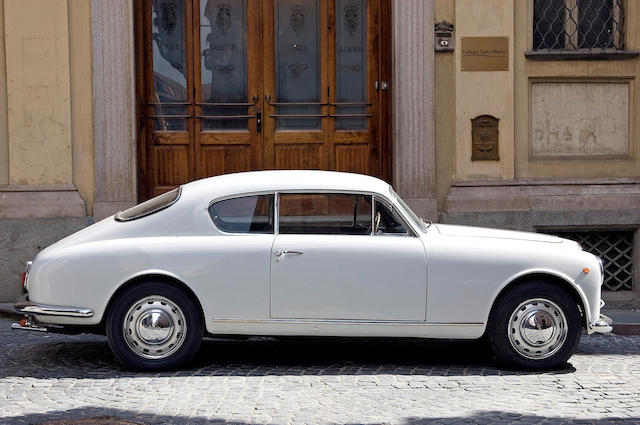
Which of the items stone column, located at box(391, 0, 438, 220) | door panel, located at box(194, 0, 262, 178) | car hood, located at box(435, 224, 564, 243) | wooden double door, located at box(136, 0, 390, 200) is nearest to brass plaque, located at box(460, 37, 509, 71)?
stone column, located at box(391, 0, 438, 220)

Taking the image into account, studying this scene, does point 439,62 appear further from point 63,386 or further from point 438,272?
point 63,386

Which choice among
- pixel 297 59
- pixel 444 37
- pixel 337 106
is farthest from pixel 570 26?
pixel 297 59

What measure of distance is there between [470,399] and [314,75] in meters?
6.18

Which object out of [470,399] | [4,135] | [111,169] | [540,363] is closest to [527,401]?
[470,399]

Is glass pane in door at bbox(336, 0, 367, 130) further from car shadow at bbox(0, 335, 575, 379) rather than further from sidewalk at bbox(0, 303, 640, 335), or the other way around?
car shadow at bbox(0, 335, 575, 379)

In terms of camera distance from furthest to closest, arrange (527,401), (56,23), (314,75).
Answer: (314,75) → (56,23) → (527,401)

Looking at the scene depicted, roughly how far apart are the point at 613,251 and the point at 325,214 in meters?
5.35

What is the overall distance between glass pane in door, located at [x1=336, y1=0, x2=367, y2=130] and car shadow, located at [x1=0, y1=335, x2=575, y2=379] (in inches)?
149

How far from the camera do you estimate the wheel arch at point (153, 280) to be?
7.41 metres

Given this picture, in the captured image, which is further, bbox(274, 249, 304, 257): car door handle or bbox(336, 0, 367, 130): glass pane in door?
bbox(336, 0, 367, 130): glass pane in door

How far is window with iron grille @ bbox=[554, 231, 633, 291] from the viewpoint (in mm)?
11719

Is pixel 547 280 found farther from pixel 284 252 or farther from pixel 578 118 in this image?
pixel 578 118

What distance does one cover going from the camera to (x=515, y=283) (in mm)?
7570

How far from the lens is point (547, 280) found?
7586 millimetres
